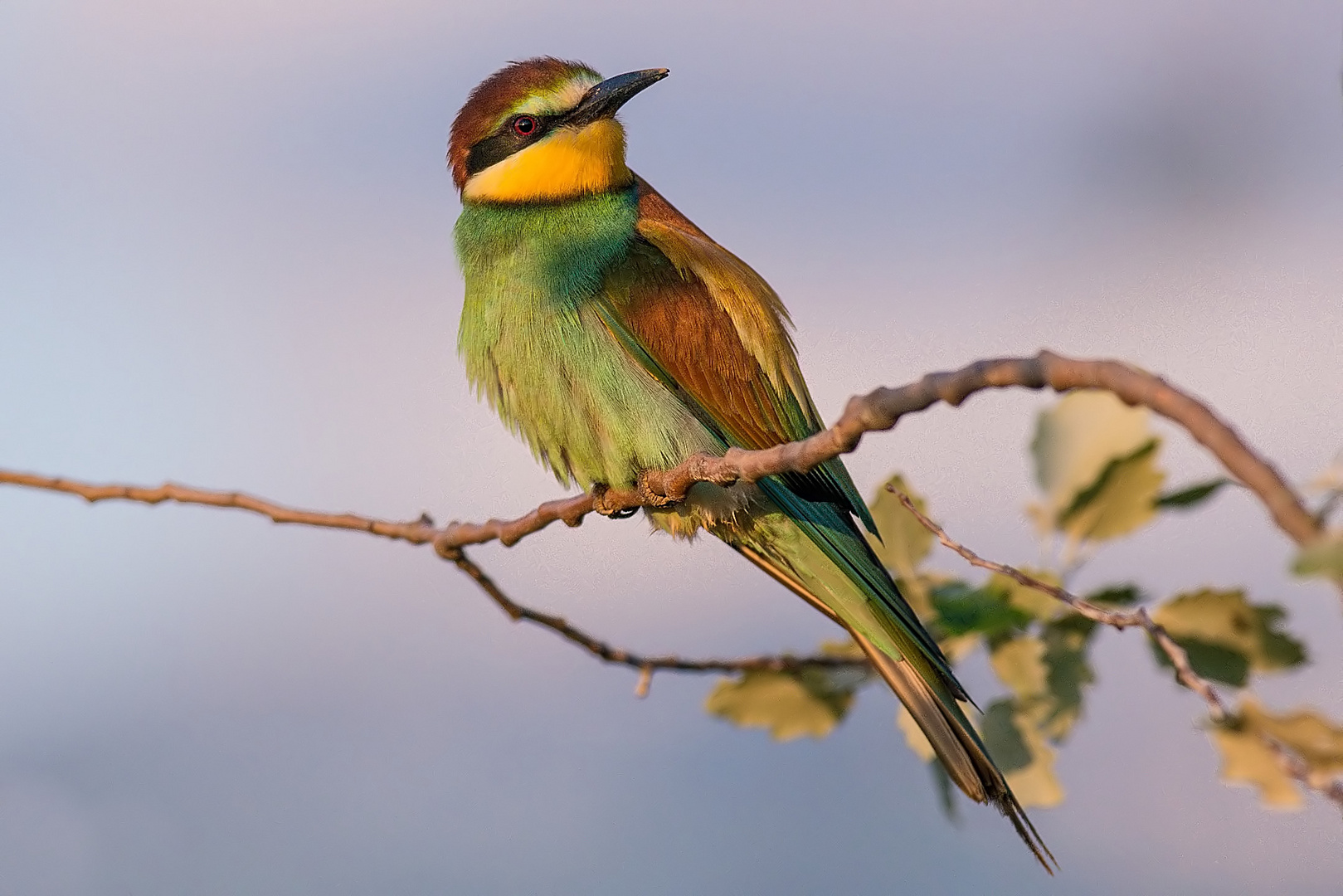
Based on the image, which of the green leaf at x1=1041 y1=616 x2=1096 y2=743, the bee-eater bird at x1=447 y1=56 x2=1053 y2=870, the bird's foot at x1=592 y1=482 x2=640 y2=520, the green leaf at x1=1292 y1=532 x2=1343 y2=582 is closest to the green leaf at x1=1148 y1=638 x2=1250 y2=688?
the green leaf at x1=1041 y1=616 x2=1096 y2=743

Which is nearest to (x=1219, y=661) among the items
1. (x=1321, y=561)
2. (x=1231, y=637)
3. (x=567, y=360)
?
(x=1231, y=637)

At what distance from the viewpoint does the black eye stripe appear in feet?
8.70

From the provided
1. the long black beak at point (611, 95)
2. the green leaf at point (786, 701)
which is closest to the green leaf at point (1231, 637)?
the green leaf at point (786, 701)

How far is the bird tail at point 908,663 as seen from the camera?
203 centimetres

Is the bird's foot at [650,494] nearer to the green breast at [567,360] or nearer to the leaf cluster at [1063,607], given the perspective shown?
the green breast at [567,360]

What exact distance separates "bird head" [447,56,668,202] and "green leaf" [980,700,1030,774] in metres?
1.21

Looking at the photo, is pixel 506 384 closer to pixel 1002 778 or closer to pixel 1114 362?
pixel 1002 778

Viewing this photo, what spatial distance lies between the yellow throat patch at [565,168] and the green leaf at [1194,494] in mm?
1228

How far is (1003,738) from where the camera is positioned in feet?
6.30

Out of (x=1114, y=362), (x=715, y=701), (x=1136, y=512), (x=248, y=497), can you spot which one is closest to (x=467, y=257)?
(x=248, y=497)

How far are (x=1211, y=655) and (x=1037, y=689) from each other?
240mm

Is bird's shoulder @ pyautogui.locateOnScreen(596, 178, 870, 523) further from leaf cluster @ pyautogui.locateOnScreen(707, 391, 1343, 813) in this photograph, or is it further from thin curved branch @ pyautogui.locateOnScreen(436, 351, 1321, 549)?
thin curved branch @ pyautogui.locateOnScreen(436, 351, 1321, 549)

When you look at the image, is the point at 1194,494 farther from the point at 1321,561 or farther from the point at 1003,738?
the point at 1321,561

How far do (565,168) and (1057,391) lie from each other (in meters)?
1.78
